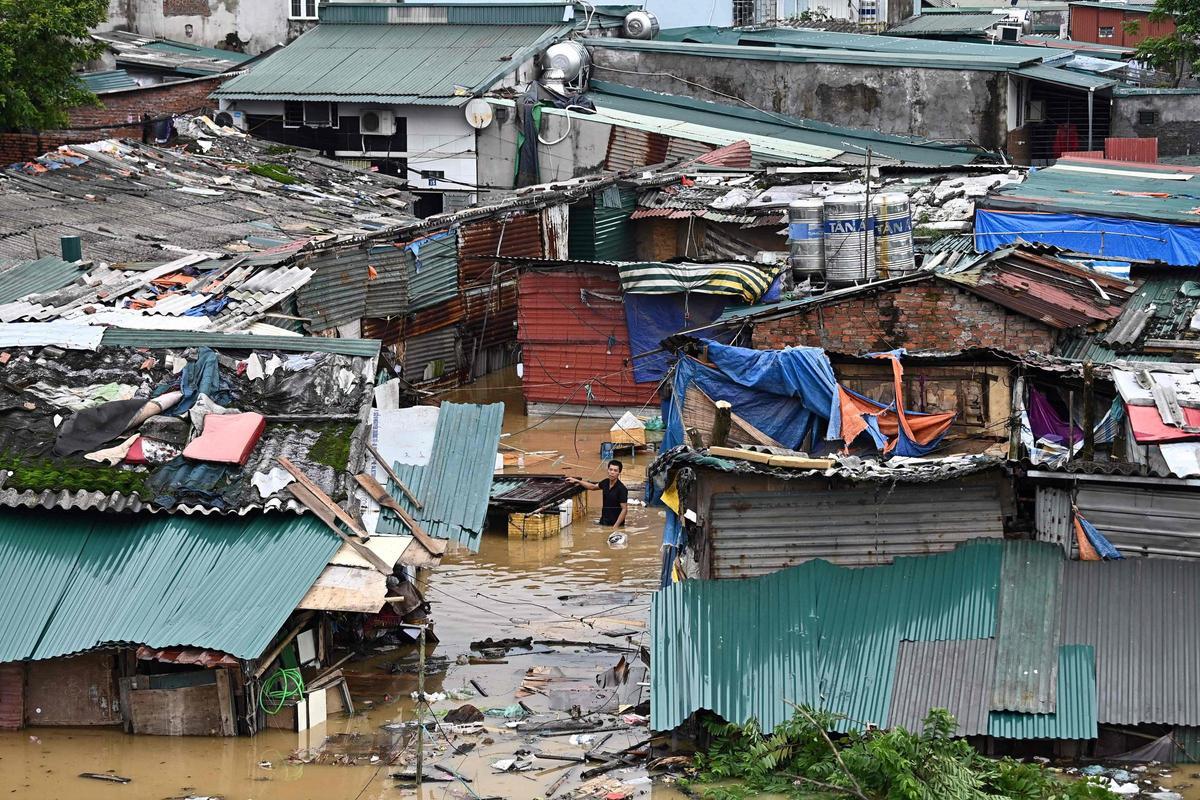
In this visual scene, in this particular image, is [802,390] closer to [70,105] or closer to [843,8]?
[70,105]

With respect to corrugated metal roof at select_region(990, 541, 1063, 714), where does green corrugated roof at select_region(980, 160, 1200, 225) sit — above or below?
above

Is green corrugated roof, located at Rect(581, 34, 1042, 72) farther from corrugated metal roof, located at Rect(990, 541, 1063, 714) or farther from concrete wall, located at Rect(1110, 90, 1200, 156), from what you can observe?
corrugated metal roof, located at Rect(990, 541, 1063, 714)

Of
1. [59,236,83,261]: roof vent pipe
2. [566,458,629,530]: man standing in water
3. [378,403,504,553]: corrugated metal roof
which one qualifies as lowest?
[566,458,629,530]: man standing in water

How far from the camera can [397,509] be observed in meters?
13.3

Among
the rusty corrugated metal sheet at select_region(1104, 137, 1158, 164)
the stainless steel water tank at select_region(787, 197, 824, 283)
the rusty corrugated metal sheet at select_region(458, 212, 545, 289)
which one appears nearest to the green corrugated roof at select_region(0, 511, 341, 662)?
the stainless steel water tank at select_region(787, 197, 824, 283)

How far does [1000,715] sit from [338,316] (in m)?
13.0

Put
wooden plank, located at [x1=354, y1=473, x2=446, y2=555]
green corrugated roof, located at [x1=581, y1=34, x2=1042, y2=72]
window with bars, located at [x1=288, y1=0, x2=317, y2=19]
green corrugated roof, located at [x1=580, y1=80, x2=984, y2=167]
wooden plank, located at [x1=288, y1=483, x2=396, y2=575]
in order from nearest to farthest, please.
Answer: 1. wooden plank, located at [x1=288, y1=483, x2=396, y2=575]
2. wooden plank, located at [x1=354, y1=473, x2=446, y2=555]
3. green corrugated roof, located at [x1=580, y1=80, x2=984, y2=167]
4. green corrugated roof, located at [x1=581, y1=34, x2=1042, y2=72]
5. window with bars, located at [x1=288, y1=0, x2=317, y2=19]

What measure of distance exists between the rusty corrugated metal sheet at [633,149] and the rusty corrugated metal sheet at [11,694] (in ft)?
64.9

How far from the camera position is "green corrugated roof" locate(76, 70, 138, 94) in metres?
33.9

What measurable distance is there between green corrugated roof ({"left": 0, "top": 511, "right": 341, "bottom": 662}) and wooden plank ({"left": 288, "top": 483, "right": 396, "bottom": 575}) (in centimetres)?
8

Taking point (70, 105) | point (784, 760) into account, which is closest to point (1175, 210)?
point (784, 760)

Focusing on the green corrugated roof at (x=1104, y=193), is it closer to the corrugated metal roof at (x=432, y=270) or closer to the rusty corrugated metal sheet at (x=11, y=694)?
the corrugated metal roof at (x=432, y=270)

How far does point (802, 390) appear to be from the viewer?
42.8 ft

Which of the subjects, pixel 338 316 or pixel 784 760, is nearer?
pixel 784 760
